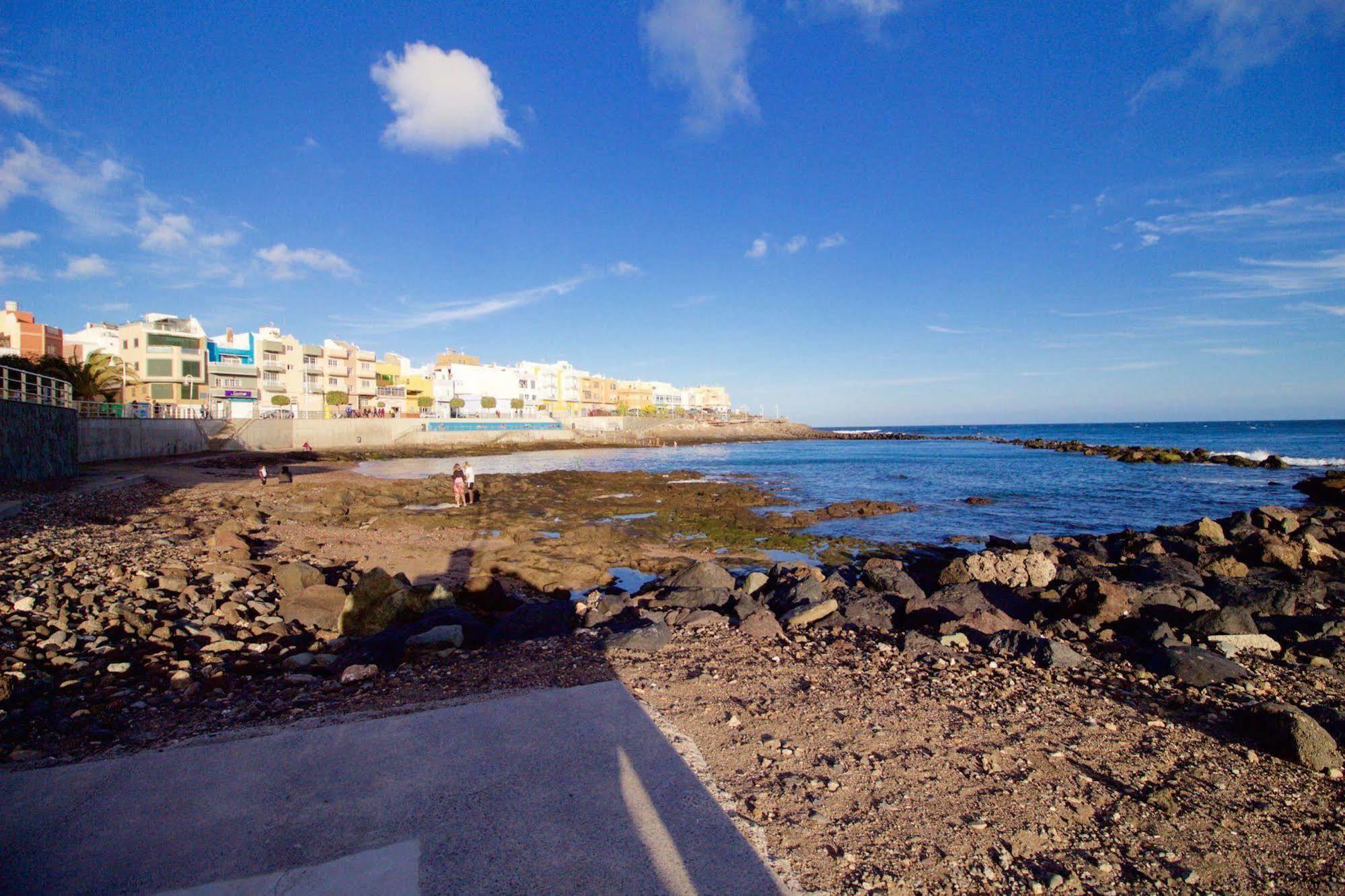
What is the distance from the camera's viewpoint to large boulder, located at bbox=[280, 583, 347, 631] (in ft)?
29.5

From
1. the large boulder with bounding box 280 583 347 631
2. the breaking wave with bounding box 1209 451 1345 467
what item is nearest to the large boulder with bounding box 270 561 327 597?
the large boulder with bounding box 280 583 347 631

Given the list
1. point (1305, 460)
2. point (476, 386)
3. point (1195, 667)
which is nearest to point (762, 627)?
point (1195, 667)

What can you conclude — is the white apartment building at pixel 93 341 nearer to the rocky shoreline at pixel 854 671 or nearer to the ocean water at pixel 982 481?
the ocean water at pixel 982 481

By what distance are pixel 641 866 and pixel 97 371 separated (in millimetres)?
60019

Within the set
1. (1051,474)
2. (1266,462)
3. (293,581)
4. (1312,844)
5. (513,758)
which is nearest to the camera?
(1312,844)

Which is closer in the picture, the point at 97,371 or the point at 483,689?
the point at 483,689

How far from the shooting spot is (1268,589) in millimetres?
10273

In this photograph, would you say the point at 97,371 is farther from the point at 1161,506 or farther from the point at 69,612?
the point at 1161,506

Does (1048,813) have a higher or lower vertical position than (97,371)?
lower

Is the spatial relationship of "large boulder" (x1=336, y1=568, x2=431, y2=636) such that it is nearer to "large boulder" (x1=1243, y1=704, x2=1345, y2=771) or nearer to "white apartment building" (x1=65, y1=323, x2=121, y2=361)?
"large boulder" (x1=1243, y1=704, x2=1345, y2=771)

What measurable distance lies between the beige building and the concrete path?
228ft

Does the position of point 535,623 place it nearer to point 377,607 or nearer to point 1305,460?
point 377,607

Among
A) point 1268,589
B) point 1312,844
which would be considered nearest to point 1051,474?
point 1268,589

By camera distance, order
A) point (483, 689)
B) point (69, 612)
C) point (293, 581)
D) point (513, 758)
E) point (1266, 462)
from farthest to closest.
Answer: point (1266, 462) < point (293, 581) < point (69, 612) < point (483, 689) < point (513, 758)
